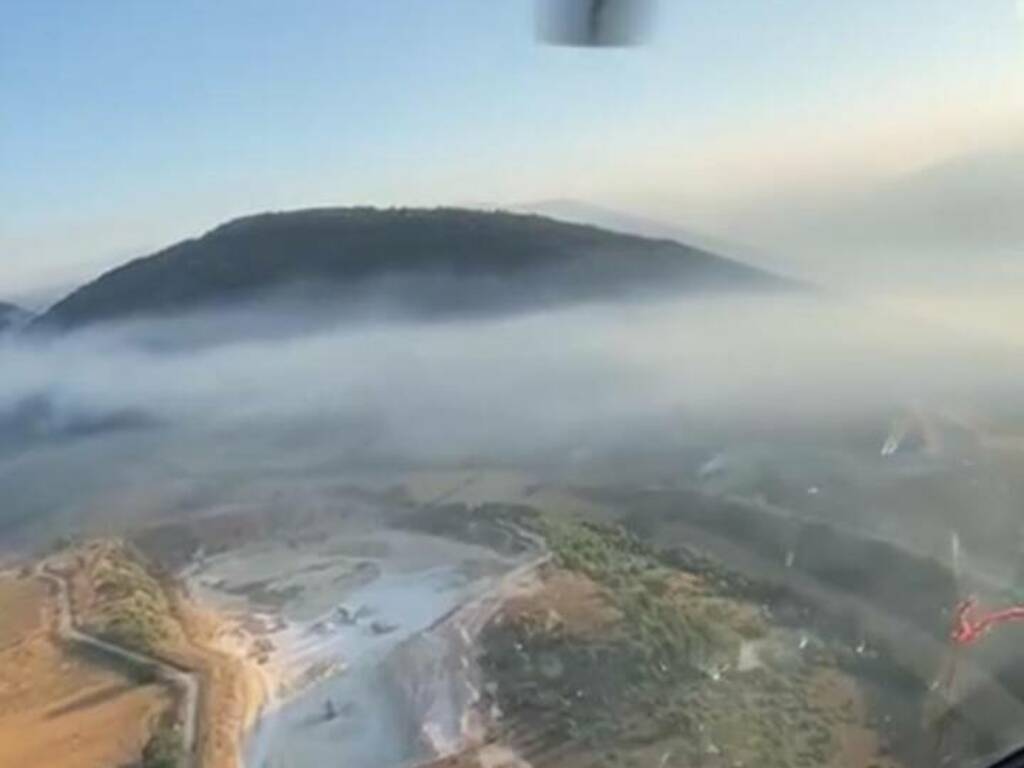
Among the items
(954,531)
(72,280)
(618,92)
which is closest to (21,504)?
(72,280)

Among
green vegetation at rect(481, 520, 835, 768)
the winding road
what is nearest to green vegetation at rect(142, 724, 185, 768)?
the winding road

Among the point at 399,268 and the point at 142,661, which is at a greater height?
the point at 399,268

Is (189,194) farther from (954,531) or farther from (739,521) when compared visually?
(954,531)

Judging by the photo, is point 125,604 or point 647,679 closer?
point 125,604

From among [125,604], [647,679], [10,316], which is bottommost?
[647,679]

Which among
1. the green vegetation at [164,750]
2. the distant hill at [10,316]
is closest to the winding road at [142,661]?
the green vegetation at [164,750]

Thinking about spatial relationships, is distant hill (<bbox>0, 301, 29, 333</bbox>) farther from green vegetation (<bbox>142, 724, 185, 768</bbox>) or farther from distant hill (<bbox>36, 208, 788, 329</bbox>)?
green vegetation (<bbox>142, 724, 185, 768</bbox>)

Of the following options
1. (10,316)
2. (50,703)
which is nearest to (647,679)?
(50,703)

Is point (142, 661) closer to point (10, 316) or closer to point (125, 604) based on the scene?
point (125, 604)
